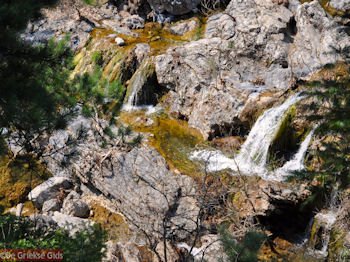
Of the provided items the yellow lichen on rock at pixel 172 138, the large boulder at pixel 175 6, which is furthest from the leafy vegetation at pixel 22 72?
the large boulder at pixel 175 6

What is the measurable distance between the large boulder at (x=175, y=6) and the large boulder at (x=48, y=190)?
11466 mm

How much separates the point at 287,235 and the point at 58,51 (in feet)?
18.9

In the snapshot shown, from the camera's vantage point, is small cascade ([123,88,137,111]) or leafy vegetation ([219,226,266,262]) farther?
small cascade ([123,88,137,111])

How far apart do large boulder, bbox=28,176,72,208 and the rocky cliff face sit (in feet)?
0.10

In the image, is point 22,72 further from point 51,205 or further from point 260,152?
point 260,152

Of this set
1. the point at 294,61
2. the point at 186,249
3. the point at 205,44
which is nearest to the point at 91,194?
the point at 186,249

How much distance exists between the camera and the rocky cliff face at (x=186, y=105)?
5.86 m

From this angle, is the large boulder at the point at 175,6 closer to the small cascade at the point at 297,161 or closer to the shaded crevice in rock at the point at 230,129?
the shaded crevice in rock at the point at 230,129

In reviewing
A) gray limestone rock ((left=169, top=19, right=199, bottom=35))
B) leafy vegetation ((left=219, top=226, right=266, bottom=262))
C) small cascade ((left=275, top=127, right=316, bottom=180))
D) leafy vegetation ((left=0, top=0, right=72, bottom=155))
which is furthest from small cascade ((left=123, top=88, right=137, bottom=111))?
leafy vegetation ((left=219, top=226, right=266, bottom=262))

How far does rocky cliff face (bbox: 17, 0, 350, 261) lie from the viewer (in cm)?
586

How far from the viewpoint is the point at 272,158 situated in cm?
705

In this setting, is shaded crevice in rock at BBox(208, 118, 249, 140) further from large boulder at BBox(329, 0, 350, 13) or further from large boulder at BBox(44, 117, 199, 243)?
large boulder at BBox(329, 0, 350, 13)

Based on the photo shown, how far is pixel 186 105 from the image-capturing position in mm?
10477

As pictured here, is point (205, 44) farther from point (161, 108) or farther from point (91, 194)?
point (91, 194)
